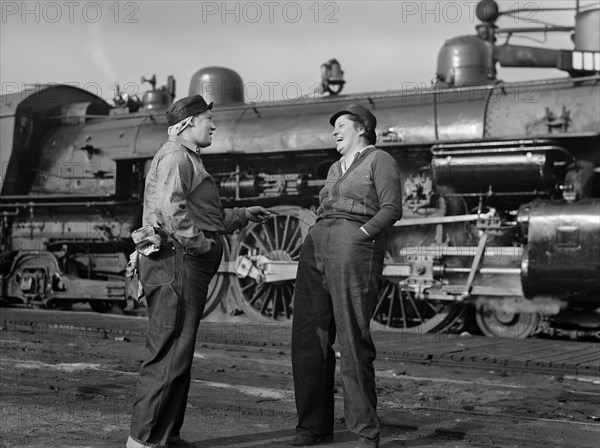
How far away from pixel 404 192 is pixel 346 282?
278 inches

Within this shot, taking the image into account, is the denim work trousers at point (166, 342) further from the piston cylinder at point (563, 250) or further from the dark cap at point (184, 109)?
the piston cylinder at point (563, 250)

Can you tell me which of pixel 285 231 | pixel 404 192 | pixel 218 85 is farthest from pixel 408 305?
pixel 218 85

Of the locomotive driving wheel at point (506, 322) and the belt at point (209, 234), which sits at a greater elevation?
the belt at point (209, 234)

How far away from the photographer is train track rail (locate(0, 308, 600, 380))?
7.57 m

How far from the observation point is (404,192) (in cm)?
1130

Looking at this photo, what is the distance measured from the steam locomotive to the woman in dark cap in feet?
17.9

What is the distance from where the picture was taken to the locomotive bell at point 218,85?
14602mm

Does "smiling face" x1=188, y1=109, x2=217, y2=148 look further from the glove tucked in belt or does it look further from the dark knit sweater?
the dark knit sweater

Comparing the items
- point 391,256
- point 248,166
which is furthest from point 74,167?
point 391,256

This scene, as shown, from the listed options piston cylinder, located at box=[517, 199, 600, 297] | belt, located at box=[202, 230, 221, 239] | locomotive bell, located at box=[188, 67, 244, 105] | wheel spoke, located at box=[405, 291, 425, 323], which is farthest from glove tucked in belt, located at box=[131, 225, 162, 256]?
locomotive bell, located at box=[188, 67, 244, 105]

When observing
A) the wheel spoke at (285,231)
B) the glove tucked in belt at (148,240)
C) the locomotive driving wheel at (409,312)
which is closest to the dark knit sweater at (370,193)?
the glove tucked in belt at (148,240)

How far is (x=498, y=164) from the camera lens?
1024 centimetres

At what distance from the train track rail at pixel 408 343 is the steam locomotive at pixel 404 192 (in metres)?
0.76

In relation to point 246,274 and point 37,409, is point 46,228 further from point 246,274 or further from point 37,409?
point 37,409
